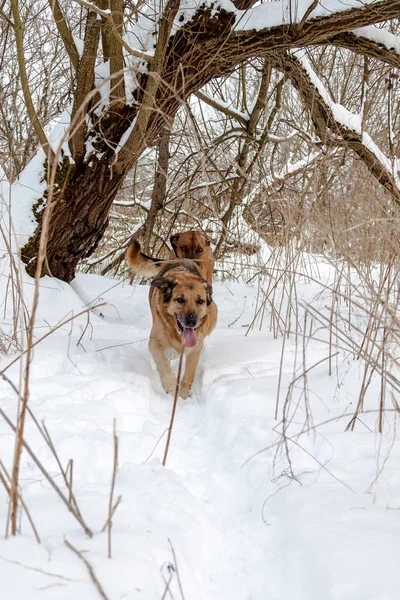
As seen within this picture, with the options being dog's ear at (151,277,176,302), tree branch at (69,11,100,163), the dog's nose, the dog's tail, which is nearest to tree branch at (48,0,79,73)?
tree branch at (69,11,100,163)

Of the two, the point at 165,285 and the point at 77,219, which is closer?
the point at 165,285

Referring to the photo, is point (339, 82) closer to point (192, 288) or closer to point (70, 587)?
point (192, 288)

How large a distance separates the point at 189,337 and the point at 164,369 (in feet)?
1.05

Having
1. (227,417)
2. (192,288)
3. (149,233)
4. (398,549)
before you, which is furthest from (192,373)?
(149,233)

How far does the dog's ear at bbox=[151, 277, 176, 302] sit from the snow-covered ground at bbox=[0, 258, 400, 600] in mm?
696

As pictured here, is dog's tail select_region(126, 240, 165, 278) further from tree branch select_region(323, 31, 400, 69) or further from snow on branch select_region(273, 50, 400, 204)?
tree branch select_region(323, 31, 400, 69)

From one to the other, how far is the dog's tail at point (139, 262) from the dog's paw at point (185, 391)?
1209mm

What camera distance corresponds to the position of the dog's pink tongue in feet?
13.8

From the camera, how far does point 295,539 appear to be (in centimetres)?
191

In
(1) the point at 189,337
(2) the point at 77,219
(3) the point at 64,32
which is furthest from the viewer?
(2) the point at 77,219

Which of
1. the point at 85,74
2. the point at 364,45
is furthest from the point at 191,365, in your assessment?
the point at 364,45

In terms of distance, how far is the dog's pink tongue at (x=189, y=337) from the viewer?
420cm

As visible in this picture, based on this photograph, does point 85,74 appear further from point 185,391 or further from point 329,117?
point 185,391

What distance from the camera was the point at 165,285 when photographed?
4.39m
